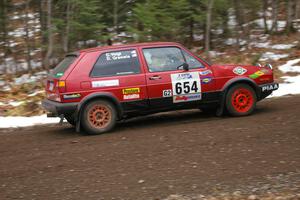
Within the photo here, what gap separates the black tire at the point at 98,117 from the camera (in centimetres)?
805

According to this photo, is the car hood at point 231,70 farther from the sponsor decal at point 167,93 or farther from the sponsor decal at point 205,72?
the sponsor decal at point 167,93

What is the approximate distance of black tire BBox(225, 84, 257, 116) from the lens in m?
8.80

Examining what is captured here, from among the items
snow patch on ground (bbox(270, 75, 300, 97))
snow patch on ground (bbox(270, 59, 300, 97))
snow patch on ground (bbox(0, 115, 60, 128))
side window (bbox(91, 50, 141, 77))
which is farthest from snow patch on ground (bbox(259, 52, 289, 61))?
side window (bbox(91, 50, 141, 77))

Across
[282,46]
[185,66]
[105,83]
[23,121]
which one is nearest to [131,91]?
[105,83]

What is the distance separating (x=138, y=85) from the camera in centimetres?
822

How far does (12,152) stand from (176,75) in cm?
345

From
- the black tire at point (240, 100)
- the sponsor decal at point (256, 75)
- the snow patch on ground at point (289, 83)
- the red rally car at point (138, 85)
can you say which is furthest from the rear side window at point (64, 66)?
the snow patch on ground at point (289, 83)

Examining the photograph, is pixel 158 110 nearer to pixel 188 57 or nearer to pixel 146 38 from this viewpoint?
pixel 188 57

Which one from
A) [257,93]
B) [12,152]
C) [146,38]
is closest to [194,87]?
[257,93]

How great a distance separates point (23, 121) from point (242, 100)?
5417mm

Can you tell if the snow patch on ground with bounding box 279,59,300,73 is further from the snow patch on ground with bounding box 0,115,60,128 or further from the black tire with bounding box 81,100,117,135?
the black tire with bounding box 81,100,117,135

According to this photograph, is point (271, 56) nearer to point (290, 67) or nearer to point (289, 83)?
point (290, 67)

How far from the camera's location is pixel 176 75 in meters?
8.41

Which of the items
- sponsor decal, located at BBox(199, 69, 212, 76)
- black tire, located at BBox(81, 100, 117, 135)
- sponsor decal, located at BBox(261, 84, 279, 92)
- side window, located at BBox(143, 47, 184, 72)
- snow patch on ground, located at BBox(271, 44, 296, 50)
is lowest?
black tire, located at BBox(81, 100, 117, 135)
